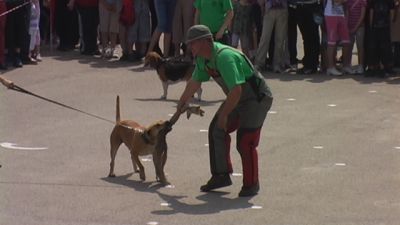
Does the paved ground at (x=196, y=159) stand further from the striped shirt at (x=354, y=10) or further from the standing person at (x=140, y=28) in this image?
the standing person at (x=140, y=28)

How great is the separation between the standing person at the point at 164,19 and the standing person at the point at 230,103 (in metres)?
8.38

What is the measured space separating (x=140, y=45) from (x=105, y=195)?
9497mm

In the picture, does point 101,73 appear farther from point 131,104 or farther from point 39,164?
point 39,164

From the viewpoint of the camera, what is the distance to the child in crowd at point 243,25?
17.0 m

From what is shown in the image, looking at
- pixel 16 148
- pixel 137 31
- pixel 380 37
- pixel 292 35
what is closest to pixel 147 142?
pixel 16 148

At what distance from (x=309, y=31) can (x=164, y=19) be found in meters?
2.54

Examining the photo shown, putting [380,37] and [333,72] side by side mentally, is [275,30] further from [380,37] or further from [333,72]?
[380,37]

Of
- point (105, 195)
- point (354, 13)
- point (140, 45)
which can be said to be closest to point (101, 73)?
point (140, 45)

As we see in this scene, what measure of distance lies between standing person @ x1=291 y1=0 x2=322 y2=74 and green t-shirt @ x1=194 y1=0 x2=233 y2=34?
2.67 metres

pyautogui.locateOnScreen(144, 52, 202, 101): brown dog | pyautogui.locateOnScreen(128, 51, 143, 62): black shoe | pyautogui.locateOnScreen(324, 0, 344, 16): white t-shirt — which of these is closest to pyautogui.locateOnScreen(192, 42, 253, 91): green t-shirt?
pyautogui.locateOnScreen(144, 52, 202, 101): brown dog

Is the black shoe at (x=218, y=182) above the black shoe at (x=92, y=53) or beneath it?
above

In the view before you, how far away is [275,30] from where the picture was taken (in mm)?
16969

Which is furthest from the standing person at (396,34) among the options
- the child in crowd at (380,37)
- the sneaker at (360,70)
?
the sneaker at (360,70)

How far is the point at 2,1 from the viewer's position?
16.6 metres
